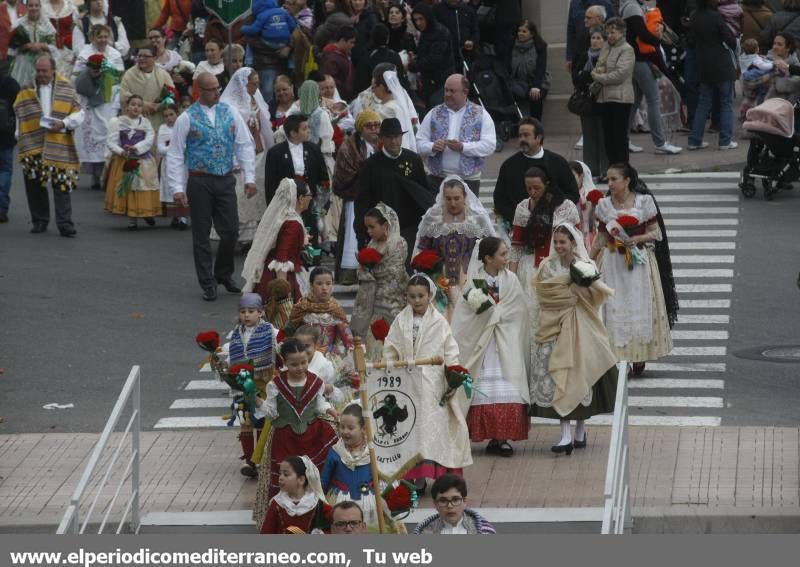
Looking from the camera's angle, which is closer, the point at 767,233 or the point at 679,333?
the point at 679,333

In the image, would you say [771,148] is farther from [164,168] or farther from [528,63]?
[164,168]

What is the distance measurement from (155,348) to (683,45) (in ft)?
37.9

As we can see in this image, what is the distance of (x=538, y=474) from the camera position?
1368 centimetres

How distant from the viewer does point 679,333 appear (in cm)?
1788

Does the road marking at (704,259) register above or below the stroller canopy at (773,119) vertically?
below

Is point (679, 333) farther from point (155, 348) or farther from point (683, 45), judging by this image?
point (683, 45)

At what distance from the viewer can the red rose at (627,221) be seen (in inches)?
615

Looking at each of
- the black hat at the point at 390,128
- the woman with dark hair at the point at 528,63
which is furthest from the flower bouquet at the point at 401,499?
the woman with dark hair at the point at 528,63

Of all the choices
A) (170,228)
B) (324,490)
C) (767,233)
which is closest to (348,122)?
(170,228)

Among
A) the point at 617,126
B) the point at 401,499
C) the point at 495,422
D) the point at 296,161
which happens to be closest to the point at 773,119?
the point at 617,126

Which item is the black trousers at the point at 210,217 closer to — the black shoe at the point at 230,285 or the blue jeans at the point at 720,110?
the black shoe at the point at 230,285

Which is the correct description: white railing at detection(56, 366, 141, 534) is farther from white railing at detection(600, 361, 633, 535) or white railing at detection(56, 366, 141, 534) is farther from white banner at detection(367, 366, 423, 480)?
white railing at detection(600, 361, 633, 535)

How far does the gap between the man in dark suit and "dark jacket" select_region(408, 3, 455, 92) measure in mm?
5779

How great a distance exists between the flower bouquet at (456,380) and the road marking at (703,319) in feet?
18.2
